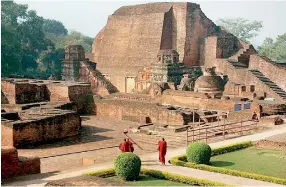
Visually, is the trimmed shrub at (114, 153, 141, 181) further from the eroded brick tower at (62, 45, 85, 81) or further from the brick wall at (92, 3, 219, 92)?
the eroded brick tower at (62, 45, 85, 81)

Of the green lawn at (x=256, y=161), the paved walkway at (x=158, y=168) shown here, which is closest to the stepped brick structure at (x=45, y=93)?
the paved walkway at (x=158, y=168)

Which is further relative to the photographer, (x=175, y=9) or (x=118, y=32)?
(x=118, y=32)

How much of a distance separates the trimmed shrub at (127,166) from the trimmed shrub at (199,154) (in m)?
2.14

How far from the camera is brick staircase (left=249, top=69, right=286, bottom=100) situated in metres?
26.9

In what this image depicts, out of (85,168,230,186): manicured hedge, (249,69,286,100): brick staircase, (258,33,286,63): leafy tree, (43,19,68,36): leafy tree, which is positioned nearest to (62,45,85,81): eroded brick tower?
(249,69,286,100): brick staircase

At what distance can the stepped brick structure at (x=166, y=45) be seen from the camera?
3288 centimetres

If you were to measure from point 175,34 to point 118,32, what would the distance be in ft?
22.9

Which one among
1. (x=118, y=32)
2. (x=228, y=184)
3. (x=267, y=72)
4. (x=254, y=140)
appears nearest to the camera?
(x=228, y=184)

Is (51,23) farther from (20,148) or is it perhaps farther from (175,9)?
(20,148)

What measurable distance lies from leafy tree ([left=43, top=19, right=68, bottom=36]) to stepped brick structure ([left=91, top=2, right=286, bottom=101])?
4190cm

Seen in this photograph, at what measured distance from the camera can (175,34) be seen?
39.5 metres

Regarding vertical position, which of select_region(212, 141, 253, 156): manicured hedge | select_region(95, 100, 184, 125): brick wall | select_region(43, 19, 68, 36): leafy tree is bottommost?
select_region(212, 141, 253, 156): manicured hedge

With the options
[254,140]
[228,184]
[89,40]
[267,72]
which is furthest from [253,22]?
[228,184]

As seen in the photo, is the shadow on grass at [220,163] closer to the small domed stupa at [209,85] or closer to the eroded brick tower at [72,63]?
the small domed stupa at [209,85]
